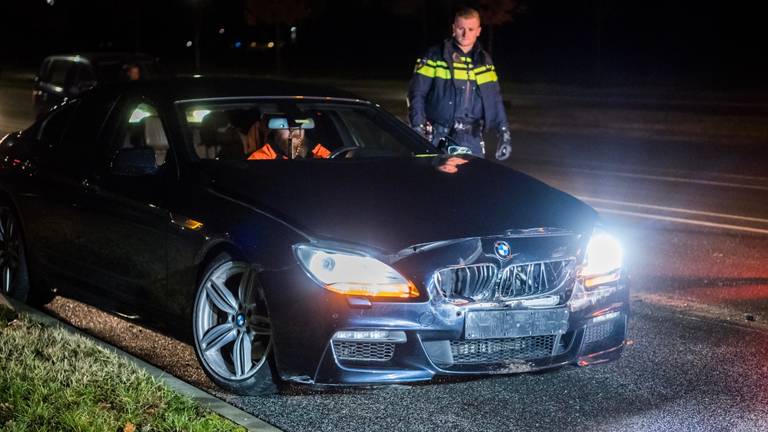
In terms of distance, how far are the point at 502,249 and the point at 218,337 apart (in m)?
1.38

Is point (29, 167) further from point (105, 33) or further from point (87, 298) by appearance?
point (105, 33)

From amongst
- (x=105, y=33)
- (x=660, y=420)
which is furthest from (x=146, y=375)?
(x=105, y=33)

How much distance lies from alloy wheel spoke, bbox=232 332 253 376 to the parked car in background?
44.8 feet

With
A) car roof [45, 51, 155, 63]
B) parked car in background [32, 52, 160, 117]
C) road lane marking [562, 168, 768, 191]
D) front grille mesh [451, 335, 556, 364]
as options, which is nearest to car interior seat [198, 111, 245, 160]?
front grille mesh [451, 335, 556, 364]

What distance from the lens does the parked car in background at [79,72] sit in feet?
62.8

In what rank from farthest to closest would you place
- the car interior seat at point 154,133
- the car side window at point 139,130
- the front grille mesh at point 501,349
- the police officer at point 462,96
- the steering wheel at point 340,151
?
the police officer at point 462,96 → the car interior seat at point 154,133 → the steering wheel at point 340,151 → the car side window at point 139,130 → the front grille mesh at point 501,349

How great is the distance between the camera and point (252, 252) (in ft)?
17.8

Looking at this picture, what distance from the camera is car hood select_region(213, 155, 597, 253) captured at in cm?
528

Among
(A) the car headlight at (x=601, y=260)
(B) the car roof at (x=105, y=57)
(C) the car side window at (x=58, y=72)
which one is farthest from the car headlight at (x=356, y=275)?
(C) the car side window at (x=58, y=72)

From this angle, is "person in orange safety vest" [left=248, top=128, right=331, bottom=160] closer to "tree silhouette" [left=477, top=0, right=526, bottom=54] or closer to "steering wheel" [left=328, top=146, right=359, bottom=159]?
"steering wheel" [left=328, top=146, right=359, bottom=159]

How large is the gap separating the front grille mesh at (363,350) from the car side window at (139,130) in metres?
1.68

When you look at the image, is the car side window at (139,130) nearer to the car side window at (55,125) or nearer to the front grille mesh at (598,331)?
the car side window at (55,125)

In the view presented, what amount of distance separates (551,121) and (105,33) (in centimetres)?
6938

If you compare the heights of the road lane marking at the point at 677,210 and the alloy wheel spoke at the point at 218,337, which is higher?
the alloy wheel spoke at the point at 218,337
